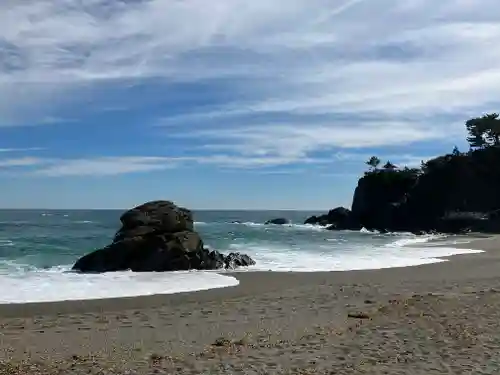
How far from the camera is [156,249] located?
25203 mm

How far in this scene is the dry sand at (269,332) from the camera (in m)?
8.44

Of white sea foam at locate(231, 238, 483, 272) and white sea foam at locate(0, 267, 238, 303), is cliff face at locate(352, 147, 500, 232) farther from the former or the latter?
white sea foam at locate(0, 267, 238, 303)

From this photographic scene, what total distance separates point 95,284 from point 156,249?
5.69 meters

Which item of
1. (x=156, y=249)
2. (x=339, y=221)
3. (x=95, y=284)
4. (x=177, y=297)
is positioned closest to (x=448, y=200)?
(x=339, y=221)

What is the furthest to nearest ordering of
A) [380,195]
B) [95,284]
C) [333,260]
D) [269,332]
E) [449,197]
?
[380,195], [449,197], [333,260], [95,284], [269,332]

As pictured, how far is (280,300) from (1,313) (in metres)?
7.11

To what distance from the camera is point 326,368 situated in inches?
322

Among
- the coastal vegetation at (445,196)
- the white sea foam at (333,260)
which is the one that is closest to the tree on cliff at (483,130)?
the coastal vegetation at (445,196)

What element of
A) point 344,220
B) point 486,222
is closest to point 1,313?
point 486,222

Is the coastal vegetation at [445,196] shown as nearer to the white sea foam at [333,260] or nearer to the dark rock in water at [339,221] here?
the dark rock in water at [339,221]

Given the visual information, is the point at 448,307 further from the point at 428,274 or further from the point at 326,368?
the point at 428,274

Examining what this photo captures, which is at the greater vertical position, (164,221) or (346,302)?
(164,221)

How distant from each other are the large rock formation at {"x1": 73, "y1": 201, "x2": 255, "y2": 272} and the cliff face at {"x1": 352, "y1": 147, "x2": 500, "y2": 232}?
165 feet

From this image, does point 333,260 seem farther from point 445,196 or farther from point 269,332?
point 445,196
